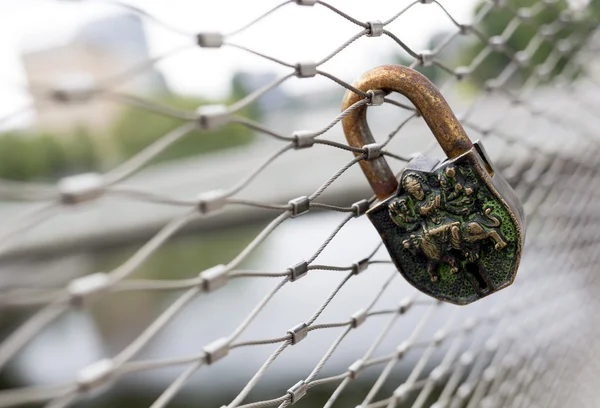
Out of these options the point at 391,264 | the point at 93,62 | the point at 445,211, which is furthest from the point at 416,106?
the point at 93,62

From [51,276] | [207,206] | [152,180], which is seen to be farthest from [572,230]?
[51,276]

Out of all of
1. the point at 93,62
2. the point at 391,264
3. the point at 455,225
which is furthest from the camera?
the point at 93,62

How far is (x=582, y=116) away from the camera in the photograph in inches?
50.4

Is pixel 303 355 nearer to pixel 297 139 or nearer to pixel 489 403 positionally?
pixel 489 403

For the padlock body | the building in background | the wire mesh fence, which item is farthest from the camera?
the building in background

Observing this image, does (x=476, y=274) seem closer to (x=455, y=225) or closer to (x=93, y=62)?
(x=455, y=225)

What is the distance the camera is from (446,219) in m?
0.40

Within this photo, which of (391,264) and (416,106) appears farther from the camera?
(391,264)

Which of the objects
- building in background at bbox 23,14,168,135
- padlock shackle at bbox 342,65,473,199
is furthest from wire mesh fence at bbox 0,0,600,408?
building in background at bbox 23,14,168,135

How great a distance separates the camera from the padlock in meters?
0.39

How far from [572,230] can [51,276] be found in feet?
12.3

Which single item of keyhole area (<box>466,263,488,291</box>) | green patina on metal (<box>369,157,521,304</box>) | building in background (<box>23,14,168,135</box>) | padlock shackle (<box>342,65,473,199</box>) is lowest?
keyhole area (<box>466,263,488,291</box>)

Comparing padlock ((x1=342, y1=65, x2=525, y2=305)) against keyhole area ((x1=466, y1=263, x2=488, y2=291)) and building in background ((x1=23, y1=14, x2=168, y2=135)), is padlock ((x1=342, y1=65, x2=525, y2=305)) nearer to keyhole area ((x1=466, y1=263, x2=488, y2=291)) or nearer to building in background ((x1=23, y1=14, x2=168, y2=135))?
keyhole area ((x1=466, y1=263, x2=488, y2=291))

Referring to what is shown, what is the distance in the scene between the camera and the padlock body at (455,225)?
0.39m
